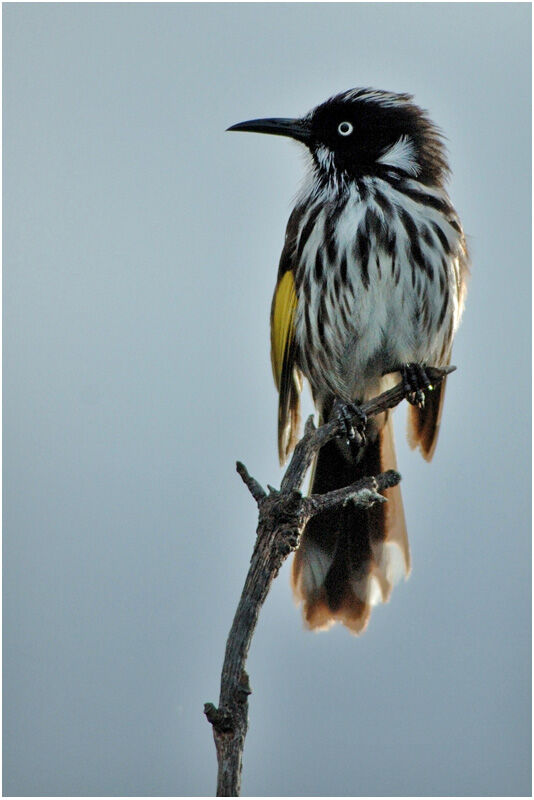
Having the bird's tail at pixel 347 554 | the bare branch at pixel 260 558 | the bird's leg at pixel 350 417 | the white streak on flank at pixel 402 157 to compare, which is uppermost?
the white streak on flank at pixel 402 157

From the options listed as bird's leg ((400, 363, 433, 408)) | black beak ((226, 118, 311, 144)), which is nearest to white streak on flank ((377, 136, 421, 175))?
black beak ((226, 118, 311, 144))

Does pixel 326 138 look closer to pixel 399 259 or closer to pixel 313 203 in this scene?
pixel 313 203

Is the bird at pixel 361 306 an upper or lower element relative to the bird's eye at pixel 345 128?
lower

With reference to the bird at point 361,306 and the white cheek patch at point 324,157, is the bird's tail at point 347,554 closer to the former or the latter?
the bird at point 361,306

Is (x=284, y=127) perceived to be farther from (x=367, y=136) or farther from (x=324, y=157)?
(x=367, y=136)

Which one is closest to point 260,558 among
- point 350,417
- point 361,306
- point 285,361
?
point 350,417

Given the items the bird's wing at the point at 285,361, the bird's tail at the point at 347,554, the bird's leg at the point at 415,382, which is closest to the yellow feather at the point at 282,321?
the bird's wing at the point at 285,361

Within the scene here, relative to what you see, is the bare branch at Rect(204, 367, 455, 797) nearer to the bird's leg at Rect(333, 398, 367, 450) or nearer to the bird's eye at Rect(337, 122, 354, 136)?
the bird's leg at Rect(333, 398, 367, 450)

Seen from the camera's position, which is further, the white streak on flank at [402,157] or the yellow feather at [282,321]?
the yellow feather at [282,321]
